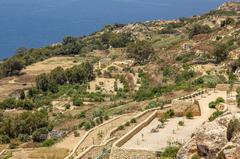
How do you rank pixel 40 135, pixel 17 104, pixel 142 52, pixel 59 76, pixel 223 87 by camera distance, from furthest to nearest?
pixel 142 52
pixel 59 76
pixel 17 104
pixel 40 135
pixel 223 87

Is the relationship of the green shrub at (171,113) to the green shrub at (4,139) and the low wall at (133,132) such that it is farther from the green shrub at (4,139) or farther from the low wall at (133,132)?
the green shrub at (4,139)

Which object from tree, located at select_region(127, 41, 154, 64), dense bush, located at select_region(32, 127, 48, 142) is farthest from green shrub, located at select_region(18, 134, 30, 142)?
tree, located at select_region(127, 41, 154, 64)

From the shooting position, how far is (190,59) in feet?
180

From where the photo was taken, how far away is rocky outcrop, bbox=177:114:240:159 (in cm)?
1263

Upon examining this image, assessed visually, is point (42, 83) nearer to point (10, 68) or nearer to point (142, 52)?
point (142, 52)

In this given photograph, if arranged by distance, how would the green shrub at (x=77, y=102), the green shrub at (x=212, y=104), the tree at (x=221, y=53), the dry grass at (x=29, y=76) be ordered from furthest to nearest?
the dry grass at (x=29, y=76) < the tree at (x=221, y=53) < the green shrub at (x=77, y=102) < the green shrub at (x=212, y=104)

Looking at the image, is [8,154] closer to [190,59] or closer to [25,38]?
[190,59]

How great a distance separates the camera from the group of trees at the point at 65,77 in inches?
2263

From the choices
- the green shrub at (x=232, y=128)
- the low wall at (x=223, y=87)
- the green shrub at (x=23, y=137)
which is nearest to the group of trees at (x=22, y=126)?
the green shrub at (x=23, y=137)

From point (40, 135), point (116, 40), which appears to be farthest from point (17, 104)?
point (116, 40)

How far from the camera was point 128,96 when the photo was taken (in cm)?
4597

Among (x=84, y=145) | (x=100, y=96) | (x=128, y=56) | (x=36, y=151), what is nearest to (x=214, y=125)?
(x=84, y=145)

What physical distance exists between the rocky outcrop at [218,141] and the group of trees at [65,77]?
43600mm

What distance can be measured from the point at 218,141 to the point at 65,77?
47.3 meters
